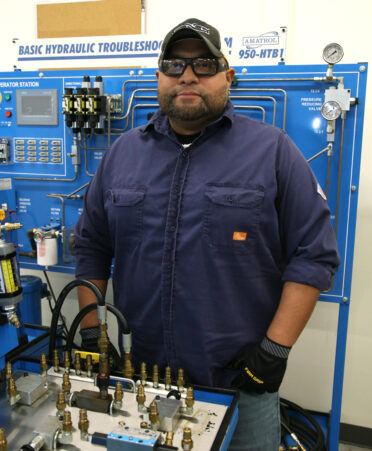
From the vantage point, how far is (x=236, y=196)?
1.30 m

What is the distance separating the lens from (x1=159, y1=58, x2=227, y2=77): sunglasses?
53.1 inches

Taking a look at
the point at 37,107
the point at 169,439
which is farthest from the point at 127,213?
the point at 37,107

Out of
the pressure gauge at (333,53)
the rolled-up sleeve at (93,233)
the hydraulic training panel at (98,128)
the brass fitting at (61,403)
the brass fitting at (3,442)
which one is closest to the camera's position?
the brass fitting at (3,442)

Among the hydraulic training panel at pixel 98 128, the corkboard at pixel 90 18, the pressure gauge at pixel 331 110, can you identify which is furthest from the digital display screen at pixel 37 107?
the pressure gauge at pixel 331 110

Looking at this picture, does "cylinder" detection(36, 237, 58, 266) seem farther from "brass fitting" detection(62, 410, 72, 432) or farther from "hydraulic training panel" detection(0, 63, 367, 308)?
"brass fitting" detection(62, 410, 72, 432)

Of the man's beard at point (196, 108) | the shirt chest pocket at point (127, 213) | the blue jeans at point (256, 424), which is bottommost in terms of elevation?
the blue jeans at point (256, 424)

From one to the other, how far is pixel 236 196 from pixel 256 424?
75cm

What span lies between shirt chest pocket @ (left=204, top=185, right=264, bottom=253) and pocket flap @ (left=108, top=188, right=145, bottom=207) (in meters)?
0.24

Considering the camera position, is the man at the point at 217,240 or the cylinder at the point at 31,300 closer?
the man at the point at 217,240

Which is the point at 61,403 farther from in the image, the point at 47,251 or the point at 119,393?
the point at 47,251

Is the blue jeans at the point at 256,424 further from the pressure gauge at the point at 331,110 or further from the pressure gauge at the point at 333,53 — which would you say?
the pressure gauge at the point at 333,53

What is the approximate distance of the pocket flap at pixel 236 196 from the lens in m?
1.30

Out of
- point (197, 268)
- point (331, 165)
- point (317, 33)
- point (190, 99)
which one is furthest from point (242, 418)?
point (317, 33)

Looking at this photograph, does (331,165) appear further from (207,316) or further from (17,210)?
(17,210)
